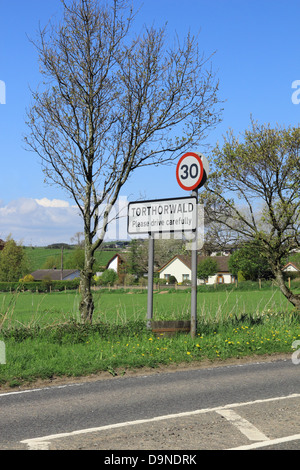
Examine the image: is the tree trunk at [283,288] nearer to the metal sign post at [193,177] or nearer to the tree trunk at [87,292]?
the metal sign post at [193,177]

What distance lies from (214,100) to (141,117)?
2180 millimetres

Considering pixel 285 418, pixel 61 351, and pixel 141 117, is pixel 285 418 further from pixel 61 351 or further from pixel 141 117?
pixel 141 117

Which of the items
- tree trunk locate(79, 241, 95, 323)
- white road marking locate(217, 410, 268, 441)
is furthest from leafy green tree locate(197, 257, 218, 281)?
white road marking locate(217, 410, 268, 441)

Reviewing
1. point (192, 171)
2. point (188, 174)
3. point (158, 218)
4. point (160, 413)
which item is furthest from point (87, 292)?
point (160, 413)

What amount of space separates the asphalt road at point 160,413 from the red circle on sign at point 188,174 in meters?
4.93

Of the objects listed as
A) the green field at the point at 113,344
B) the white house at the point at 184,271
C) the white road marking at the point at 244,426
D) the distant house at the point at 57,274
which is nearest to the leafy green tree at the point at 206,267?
the white house at the point at 184,271

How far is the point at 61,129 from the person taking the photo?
47.5 ft

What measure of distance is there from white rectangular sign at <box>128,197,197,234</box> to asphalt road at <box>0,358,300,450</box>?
4.20 metres

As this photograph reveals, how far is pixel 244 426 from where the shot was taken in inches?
231

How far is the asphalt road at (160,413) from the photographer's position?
Result: 211 inches

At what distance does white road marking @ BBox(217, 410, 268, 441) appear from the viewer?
5.45 m

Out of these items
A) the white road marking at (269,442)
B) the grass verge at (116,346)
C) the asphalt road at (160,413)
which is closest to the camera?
the white road marking at (269,442)

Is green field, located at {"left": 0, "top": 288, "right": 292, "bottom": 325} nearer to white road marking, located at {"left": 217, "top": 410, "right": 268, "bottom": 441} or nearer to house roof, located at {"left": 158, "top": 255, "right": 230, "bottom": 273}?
white road marking, located at {"left": 217, "top": 410, "right": 268, "bottom": 441}

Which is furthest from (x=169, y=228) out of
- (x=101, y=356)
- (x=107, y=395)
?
(x=107, y=395)
